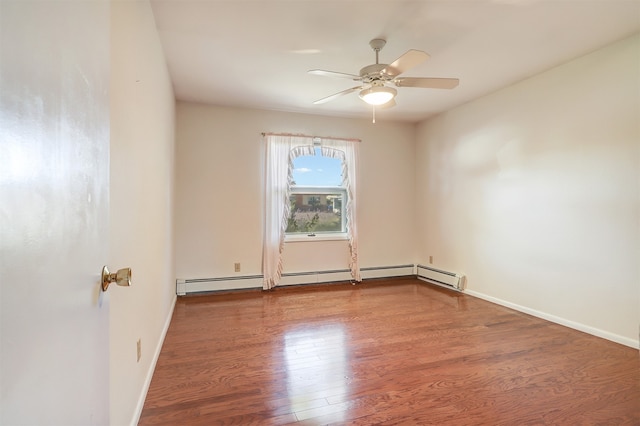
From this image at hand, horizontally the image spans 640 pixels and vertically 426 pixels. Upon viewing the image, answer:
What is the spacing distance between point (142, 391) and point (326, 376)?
111 cm

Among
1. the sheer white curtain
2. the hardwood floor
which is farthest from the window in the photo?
the hardwood floor

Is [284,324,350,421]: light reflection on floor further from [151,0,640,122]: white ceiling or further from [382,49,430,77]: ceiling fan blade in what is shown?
[151,0,640,122]: white ceiling

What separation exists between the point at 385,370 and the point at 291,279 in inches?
96.8

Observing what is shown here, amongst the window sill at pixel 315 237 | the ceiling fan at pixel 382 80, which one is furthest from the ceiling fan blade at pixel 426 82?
the window sill at pixel 315 237

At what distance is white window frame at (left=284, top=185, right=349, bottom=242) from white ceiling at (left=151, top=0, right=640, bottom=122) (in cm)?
149

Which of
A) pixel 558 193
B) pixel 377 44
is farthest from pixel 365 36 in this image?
pixel 558 193

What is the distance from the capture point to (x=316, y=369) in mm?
2238

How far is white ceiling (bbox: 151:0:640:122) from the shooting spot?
2171 mm

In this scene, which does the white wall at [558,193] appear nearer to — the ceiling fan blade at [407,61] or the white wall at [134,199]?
the ceiling fan blade at [407,61]

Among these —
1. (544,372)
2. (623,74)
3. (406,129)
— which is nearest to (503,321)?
(544,372)

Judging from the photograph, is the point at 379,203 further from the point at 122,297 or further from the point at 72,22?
the point at 72,22

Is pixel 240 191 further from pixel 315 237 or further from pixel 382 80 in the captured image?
pixel 382 80

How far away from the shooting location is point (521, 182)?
11.2 feet

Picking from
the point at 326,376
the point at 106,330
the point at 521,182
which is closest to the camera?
the point at 106,330
